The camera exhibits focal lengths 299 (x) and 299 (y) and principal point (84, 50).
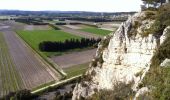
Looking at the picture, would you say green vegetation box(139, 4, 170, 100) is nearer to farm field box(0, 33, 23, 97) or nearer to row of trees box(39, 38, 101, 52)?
farm field box(0, 33, 23, 97)


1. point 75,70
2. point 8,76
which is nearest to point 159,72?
point 8,76

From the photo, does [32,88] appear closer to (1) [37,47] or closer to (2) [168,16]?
(2) [168,16]

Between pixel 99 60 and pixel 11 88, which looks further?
pixel 11 88

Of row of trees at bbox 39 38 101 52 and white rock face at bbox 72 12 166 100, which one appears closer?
white rock face at bbox 72 12 166 100

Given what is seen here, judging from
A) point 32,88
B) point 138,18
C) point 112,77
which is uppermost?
point 138,18

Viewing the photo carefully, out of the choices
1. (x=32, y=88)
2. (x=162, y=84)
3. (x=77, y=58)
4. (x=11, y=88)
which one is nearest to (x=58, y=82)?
(x=32, y=88)

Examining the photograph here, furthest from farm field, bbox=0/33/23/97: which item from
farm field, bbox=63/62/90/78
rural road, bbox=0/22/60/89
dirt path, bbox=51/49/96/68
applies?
dirt path, bbox=51/49/96/68

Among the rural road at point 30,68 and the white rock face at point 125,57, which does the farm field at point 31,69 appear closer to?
the rural road at point 30,68
